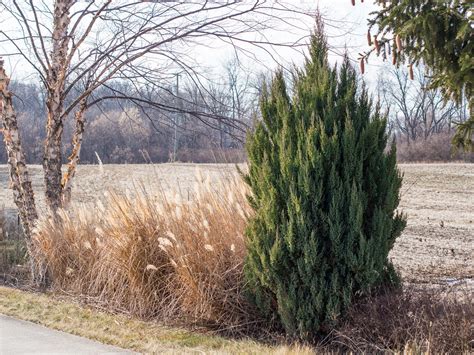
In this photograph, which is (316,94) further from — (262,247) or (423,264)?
(423,264)

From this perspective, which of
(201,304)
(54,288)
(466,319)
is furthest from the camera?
(54,288)

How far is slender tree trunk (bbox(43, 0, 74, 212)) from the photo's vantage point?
921cm

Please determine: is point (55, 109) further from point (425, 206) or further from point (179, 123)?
point (425, 206)

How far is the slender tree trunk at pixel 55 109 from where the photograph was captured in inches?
363

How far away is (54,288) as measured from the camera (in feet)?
26.3

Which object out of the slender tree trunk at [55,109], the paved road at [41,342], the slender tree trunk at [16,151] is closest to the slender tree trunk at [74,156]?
the slender tree trunk at [55,109]

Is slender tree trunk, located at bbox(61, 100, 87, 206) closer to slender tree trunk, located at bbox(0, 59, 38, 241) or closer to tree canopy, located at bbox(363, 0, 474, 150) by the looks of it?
slender tree trunk, located at bbox(0, 59, 38, 241)

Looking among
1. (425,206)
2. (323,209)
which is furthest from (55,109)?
(425,206)

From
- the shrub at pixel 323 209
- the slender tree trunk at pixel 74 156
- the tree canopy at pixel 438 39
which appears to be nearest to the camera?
the shrub at pixel 323 209

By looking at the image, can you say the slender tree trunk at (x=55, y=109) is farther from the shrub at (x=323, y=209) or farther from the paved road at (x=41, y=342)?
the shrub at (x=323, y=209)

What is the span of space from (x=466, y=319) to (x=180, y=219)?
3201mm

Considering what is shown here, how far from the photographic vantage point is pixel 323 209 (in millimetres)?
5199

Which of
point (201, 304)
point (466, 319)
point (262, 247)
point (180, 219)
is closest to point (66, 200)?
point (180, 219)

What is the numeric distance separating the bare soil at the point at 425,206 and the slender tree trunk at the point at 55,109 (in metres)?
0.46
